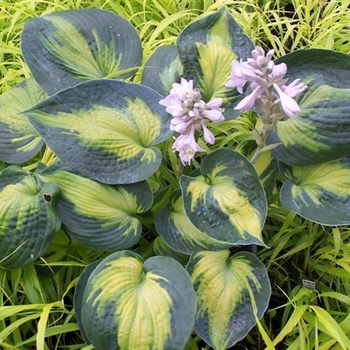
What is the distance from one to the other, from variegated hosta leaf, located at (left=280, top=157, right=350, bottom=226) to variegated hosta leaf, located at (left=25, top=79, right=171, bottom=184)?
0.25 m

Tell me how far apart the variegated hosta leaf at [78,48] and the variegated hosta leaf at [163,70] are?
34 millimetres

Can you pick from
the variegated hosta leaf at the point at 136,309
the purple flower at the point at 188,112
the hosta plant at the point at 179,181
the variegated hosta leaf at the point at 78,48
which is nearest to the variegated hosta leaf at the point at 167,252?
the hosta plant at the point at 179,181

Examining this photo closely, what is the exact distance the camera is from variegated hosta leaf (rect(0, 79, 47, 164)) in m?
1.16

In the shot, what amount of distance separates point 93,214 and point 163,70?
367mm

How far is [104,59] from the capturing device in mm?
1167

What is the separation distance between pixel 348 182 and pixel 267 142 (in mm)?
168

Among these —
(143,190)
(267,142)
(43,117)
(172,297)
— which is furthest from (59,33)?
(172,297)

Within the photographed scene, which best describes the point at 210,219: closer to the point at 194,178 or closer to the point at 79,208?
the point at 194,178

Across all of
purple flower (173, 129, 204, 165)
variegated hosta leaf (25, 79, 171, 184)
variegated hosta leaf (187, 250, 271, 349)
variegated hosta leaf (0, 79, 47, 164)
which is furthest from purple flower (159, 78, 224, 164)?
variegated hosta leaf (0, 79, 47, 164)

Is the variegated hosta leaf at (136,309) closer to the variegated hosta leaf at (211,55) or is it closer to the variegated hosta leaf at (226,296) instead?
the variegated hosta leaf at (226,296)

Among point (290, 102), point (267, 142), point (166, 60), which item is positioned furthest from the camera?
point (166, 60)

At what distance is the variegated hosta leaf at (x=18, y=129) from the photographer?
116cm

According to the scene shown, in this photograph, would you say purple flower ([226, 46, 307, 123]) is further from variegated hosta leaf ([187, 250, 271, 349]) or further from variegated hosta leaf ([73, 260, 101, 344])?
variegated hosta leaf ([73, 260, 101, 344])

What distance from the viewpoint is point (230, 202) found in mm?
966
